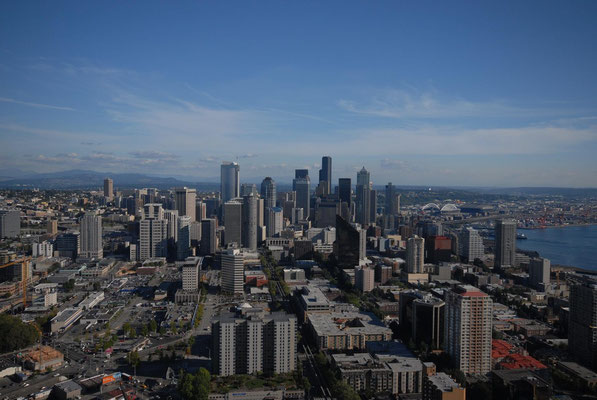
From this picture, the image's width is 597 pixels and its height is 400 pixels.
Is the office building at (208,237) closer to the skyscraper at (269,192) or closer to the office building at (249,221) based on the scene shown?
the office building at (249,221)

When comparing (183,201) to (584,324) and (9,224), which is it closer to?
(9,224)

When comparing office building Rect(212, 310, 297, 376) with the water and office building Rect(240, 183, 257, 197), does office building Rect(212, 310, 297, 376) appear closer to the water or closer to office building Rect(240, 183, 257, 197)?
the water

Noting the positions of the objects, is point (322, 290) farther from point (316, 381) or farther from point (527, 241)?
point (527, 241)

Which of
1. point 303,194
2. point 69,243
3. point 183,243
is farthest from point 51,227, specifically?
point 303,194

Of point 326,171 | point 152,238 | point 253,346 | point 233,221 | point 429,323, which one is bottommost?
point 253,346

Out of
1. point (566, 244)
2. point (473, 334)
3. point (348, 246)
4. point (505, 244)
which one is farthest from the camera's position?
point (566, 244)

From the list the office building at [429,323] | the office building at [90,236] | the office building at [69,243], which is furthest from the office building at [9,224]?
the office building at [429,323]
